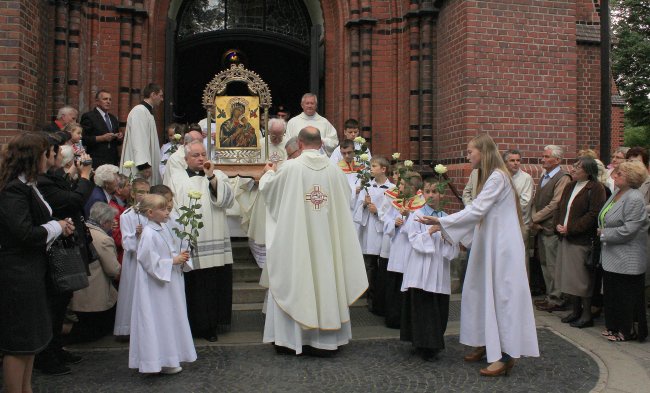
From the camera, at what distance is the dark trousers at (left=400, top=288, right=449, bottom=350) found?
5.35m

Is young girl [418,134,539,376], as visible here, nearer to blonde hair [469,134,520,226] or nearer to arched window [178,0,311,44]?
blonde hair [469,134,520,226]

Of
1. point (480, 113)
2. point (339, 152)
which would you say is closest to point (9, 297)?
point (339, 152)

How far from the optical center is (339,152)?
8320mm

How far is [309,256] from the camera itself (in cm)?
559

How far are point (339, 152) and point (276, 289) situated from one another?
3.17 m

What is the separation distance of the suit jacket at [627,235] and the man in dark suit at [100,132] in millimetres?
5890

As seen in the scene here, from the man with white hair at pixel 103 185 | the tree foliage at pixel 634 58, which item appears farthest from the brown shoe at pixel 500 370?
the tree foliage at pixel 634 58

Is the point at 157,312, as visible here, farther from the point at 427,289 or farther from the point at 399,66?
the point at 399,66

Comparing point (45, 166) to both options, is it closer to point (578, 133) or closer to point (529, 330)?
point (529, 330)

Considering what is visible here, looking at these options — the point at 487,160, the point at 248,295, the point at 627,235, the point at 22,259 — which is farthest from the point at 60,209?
the point at 627,235

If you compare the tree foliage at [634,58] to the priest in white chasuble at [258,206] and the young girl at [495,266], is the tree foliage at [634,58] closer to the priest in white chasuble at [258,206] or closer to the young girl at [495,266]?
the priest in white chasuble at [258,206]

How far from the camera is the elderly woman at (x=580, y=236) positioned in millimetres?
6613

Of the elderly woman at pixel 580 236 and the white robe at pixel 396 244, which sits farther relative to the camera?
the elderly woman at pixel 580 236

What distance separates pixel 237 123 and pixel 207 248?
100 inches
